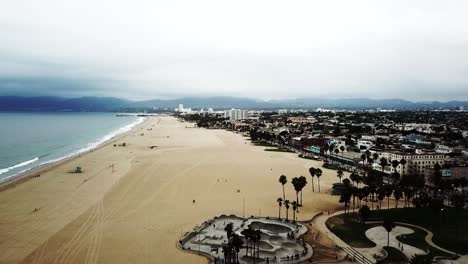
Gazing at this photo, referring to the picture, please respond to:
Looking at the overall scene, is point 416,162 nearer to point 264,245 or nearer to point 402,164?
point 402,164

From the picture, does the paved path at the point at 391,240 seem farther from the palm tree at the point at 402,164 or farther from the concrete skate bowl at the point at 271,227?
the palm tree at the point at 402,164

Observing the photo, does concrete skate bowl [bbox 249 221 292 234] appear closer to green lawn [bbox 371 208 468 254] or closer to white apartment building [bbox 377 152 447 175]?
green lawn [bbox 371 208 468 254]

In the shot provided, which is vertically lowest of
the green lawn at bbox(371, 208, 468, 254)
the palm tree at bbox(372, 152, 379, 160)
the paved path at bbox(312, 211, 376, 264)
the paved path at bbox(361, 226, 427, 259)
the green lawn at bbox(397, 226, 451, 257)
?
the paved path at bbox(312, 211, 376, 264)

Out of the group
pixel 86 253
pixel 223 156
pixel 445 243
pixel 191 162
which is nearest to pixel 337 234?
pixel 445 243

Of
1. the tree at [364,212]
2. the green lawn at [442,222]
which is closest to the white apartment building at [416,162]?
the green lawn at [442,222]

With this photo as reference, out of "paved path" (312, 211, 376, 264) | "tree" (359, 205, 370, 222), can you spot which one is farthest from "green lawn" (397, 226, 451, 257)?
"paved path" (312, 211, 376, 264)
